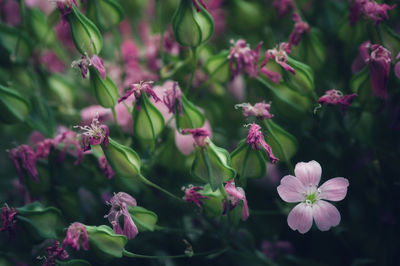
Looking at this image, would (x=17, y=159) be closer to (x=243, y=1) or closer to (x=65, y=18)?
(x=65, y=18)

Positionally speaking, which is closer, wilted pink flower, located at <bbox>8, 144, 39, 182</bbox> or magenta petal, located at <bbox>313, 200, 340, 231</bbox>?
magenta petal, located at <bbox>313, 200, 340, 231</bbox>

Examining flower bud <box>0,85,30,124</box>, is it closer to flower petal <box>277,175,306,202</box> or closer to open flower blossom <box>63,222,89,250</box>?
open flower blossom <box>63,222,89,250</box>

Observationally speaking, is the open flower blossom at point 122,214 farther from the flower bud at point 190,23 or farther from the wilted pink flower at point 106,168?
the flower bud at point 190,23

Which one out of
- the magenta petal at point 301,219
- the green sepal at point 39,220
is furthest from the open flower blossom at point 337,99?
the green sepal at point 39,220

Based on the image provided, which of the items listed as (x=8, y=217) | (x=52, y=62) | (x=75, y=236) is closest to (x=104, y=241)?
(x=75, y=236)

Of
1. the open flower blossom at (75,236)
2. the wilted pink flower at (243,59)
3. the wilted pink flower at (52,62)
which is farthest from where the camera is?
the wilted pink flower at (52,62)

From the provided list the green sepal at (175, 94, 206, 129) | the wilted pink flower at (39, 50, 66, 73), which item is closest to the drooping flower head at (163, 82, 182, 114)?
the green sepal at (175, 94, 206, 129)

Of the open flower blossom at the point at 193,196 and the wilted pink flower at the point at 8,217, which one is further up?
the open flower blossom at the point at 193,196
